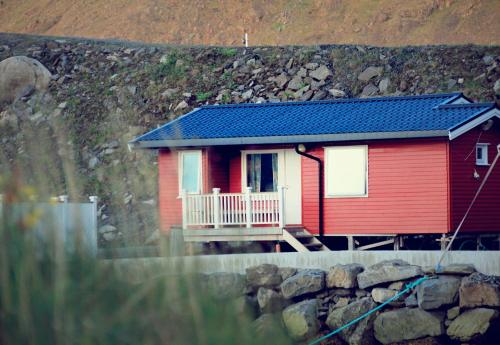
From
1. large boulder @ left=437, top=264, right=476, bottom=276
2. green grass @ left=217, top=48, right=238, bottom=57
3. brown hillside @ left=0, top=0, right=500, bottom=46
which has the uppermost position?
brown hillside @ left=0, top=0, right=500, bottom=46

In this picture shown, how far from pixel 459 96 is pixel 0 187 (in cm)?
2045

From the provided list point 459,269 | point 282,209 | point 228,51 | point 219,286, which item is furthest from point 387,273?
point 228,51

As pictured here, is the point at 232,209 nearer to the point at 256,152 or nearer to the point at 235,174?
the point at 235,174

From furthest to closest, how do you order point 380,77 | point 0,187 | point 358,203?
1. point 380,77
2. point 358,203
3. point 0,187

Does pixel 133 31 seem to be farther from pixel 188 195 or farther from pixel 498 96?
pixel 188 195

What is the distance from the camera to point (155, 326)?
607cm

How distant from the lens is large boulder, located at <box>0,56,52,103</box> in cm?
4316

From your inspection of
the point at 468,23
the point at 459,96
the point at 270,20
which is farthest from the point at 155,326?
the point at 270,20

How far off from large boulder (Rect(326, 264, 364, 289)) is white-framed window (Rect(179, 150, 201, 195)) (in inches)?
198

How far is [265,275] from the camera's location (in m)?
20.8

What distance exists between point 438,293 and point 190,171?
754 centimetres

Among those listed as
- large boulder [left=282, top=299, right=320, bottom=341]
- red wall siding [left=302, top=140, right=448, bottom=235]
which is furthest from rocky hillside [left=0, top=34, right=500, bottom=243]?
large boulder [left=282, top=299, right=320, bottom=341]

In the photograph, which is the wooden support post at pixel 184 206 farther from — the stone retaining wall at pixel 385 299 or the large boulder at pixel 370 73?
the large boulder at pixel 370 73

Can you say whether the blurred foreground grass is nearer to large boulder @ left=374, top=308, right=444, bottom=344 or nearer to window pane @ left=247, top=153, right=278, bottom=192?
large boulder @ left=374, top=308, right=444, bottom=344
